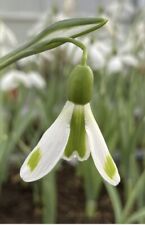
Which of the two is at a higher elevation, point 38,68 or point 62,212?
point 38,68

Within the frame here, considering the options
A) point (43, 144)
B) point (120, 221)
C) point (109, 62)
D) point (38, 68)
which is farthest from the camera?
point (38, 68)

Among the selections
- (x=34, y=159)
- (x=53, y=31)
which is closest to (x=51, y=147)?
(x=34, y=159)

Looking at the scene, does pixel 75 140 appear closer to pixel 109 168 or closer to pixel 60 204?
pixel 109 168

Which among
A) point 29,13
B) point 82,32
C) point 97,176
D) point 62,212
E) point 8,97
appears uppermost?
point 29,13

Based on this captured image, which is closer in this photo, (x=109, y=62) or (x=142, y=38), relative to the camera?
(x=109, y=62)

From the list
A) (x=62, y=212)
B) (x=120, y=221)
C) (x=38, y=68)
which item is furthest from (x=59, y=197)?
(x=38, y=68)

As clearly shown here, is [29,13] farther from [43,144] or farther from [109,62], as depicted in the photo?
[43,144]

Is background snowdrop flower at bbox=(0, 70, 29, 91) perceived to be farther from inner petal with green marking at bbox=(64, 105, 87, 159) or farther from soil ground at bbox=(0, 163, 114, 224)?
inner petal with green marking at bbox=(64, 105, 87, 159)

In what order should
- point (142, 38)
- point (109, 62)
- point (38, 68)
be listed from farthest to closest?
1. point (38, 68)
2. point (142, 38)
3. point (109, 62)

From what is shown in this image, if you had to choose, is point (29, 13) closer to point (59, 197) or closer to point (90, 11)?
point (90, 11)
